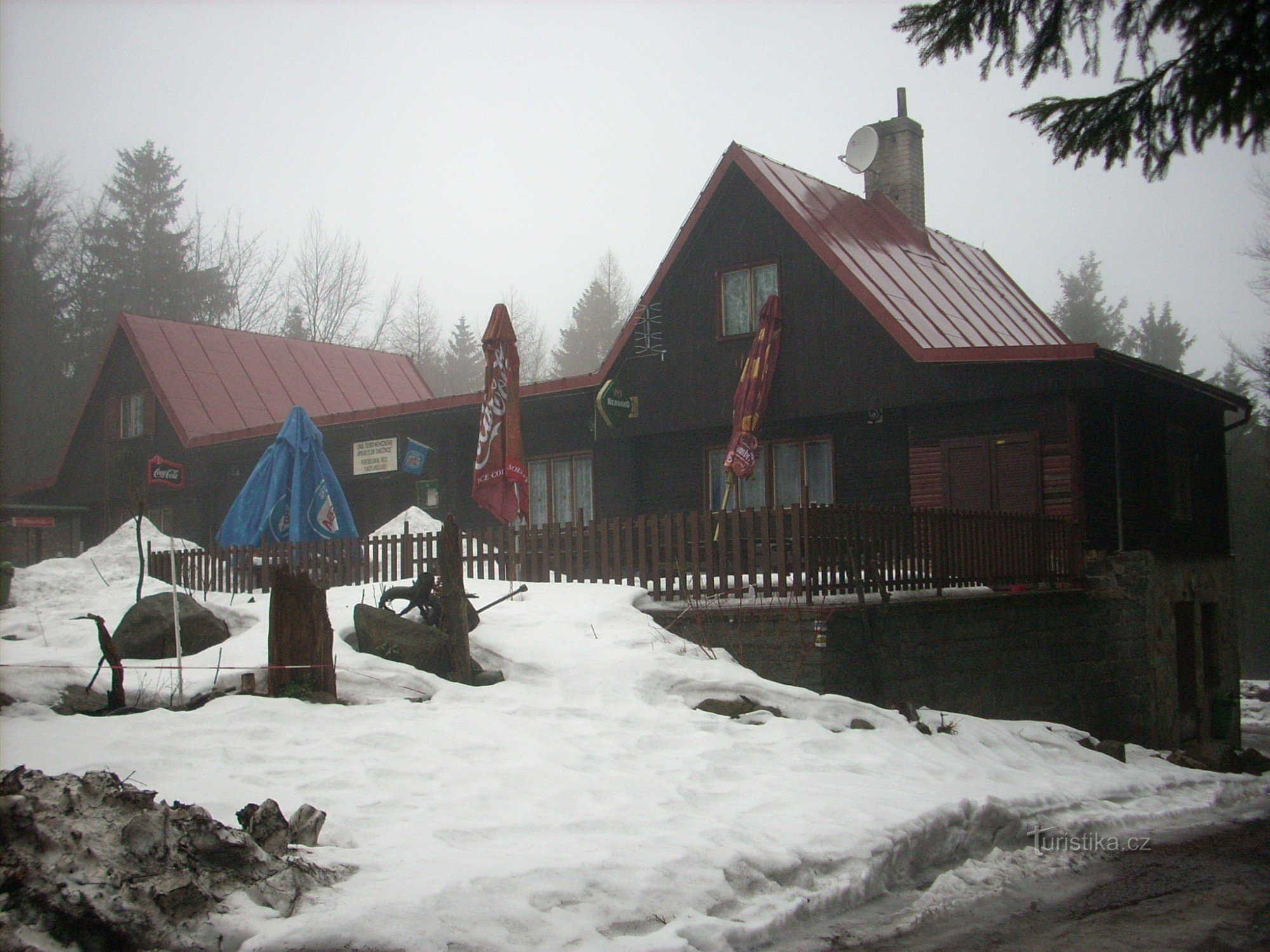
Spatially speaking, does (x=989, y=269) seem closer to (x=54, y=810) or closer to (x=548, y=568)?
(x=548, y=568)

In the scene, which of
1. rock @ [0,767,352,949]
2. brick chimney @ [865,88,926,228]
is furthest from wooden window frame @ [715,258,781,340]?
rock @ [0,767,352,949]

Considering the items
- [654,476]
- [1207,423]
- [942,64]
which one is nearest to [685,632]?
[942,64]

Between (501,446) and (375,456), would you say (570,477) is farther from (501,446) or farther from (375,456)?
(501,446)

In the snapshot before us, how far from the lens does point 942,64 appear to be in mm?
5496

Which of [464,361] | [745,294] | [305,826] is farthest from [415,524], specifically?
[464,361]

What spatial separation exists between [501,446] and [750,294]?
523 cm

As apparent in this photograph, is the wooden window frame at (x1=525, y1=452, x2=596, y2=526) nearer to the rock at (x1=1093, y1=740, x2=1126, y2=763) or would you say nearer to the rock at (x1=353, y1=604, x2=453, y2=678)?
the rock at (x1=353, y1=604, x2=453, y2=678)

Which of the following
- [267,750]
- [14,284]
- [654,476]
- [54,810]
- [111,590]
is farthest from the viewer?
[14,284]

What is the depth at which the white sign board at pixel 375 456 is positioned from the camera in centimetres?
2217

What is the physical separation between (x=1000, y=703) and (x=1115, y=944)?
759 cm

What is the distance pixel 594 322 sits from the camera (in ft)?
213

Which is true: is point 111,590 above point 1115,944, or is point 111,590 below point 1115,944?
above

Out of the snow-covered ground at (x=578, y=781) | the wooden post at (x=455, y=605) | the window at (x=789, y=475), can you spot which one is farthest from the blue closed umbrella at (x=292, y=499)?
the window at (x=789, y=475)

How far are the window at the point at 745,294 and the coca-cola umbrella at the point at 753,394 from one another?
0.46 meters
